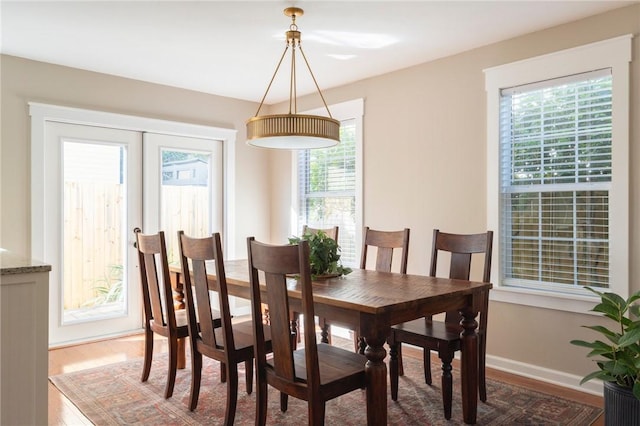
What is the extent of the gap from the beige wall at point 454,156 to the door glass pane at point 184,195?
161 centimetres

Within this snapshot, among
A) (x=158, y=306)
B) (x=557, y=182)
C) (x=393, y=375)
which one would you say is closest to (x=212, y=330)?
(x=158, y=306)

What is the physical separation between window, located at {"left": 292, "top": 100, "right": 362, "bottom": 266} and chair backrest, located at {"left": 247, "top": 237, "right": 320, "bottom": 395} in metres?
2.44

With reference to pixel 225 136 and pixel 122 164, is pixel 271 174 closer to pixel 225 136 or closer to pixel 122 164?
pixel 225 136

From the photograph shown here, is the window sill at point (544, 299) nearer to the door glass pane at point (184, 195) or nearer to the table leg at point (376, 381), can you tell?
the table leg at point (376, 381)

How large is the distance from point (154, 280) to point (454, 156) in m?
2.48

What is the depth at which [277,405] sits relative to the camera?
2832 mm

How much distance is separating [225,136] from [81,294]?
215 centimetres

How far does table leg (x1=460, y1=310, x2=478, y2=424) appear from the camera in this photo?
2.49 metres

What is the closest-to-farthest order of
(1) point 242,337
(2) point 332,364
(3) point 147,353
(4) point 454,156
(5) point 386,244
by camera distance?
(2) point 332,364 → (1) point 242,337 → (3) point 147,353 → (5) point 386,244 → (4) point 454,156

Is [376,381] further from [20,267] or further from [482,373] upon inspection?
[20,267]

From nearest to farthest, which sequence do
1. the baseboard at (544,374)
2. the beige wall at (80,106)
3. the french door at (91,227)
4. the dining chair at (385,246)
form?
the baseboard at (544,374), the dining chair at (385,246), the beige wall at (80,106), the french door at (91,227)

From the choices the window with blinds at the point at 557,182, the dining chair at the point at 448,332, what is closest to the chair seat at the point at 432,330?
the dining chair at the point at 448,332

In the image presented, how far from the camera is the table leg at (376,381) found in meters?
2.03

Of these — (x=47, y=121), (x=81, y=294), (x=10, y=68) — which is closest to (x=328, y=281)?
(x=81, y=294)
